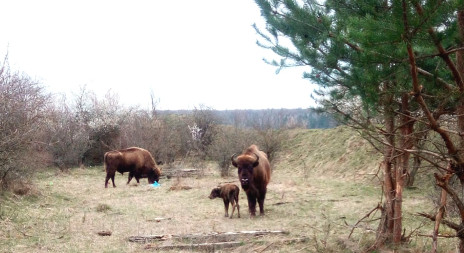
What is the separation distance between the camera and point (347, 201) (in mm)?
14484

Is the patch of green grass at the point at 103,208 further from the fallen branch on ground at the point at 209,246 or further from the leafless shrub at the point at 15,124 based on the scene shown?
the fallen branch on ground at the point at 209,246

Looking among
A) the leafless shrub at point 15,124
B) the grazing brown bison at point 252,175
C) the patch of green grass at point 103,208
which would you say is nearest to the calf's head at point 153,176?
the leafless shrub at point 15,124

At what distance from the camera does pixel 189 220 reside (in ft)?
37.8

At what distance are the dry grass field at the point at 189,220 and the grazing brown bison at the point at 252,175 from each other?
517 mm

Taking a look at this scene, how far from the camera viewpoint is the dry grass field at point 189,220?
838 cm

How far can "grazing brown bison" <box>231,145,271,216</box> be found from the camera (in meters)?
11.5

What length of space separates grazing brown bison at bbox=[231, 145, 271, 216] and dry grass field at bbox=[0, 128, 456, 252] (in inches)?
20.4

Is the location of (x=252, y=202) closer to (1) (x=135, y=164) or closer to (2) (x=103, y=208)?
(2) (x=103, y=208)

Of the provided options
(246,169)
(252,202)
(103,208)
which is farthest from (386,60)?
(103,208)

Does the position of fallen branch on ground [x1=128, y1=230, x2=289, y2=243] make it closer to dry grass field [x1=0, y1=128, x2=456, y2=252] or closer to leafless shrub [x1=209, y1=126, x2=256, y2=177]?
dry grass field [x1=0, y1=128, x2=456, y2=252]

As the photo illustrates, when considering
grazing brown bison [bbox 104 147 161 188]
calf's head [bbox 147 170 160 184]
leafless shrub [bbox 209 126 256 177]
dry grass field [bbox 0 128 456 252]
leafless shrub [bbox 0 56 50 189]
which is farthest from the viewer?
leafless shrub [bbox 209 126 256 177]

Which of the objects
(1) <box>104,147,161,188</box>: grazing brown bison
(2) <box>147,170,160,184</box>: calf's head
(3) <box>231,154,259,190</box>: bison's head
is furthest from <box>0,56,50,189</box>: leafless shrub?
(2) <box>147,170,160,184</box>: calf's head

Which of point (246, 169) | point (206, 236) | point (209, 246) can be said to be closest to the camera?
point (209, 246)

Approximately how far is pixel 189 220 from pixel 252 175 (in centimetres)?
195
